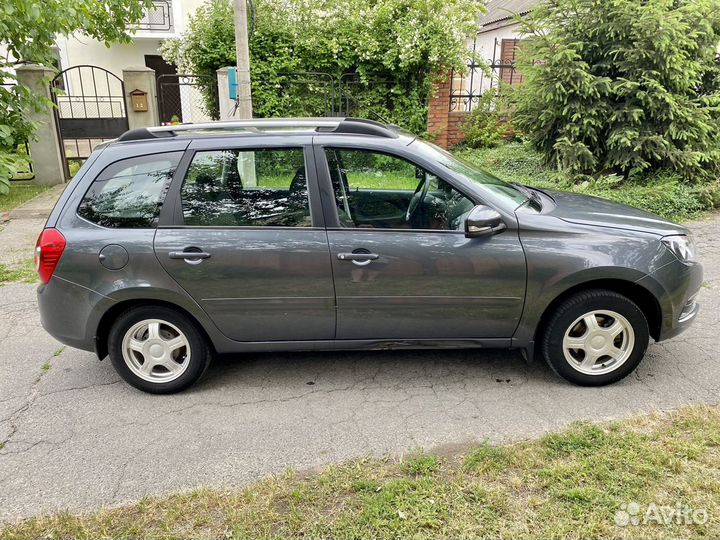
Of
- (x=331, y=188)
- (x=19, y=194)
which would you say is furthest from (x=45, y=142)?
(x=331, y=188)

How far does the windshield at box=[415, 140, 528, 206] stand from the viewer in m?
3.71

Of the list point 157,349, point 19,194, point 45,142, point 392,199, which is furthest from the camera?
point 45,142

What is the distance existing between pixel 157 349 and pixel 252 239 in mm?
979

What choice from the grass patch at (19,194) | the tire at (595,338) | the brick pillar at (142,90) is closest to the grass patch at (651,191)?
the tire at (595,338)

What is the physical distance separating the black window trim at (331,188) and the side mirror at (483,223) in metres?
0.07

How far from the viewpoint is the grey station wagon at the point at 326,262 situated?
11.4ft

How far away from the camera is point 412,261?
11.4 feet

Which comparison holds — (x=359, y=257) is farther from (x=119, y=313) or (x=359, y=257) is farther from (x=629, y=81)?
(x=629, y=81)

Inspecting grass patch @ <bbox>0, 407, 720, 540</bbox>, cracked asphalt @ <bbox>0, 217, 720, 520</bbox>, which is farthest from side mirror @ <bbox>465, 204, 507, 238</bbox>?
grass patch @ <bbox>0, 407, 720, 540</bbox>

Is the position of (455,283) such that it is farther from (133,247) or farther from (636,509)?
(133,247)

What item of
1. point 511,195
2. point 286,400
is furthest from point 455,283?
point 286,400

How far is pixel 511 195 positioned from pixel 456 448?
5.81 ft

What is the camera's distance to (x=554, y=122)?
8.88 metres

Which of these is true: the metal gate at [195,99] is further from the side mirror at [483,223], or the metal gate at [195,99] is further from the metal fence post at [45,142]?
the side mirror at [483,223]
